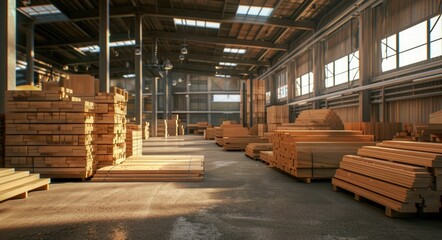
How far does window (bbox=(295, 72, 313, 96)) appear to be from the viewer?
2250cm

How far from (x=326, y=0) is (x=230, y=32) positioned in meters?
7.60

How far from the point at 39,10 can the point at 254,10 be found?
1096cm

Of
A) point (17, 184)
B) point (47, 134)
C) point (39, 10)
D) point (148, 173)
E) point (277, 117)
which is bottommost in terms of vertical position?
point (148, 173)

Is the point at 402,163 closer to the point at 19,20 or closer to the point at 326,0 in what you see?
the point at 326,0

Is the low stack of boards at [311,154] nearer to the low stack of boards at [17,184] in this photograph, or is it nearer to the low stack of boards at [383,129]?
the low stack of boards at [383,129]

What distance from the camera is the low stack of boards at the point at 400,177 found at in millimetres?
5324

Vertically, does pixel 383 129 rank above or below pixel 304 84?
below

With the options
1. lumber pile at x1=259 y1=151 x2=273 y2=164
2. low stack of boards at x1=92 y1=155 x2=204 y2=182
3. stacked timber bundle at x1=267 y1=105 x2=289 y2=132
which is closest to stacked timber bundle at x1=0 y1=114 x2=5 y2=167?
low stack of boards at x1=92 y1=155 x2=204 y2=182

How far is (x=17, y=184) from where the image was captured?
6.70 metres

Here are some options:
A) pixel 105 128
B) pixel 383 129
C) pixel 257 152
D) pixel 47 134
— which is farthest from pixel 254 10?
Result: pixel 47 134

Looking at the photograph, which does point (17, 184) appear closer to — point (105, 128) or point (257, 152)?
point (105, 128)

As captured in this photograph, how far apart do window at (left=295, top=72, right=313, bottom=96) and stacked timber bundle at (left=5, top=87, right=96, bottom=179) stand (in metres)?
16.5

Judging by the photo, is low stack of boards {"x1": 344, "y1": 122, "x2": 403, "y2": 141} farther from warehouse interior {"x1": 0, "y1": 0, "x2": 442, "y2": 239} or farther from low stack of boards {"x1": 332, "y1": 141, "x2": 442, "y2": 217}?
low stack of boards {"x1": 332, "y1": 141, "x2": 442, "y2": 217}

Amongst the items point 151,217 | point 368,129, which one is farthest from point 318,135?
point 151,217
